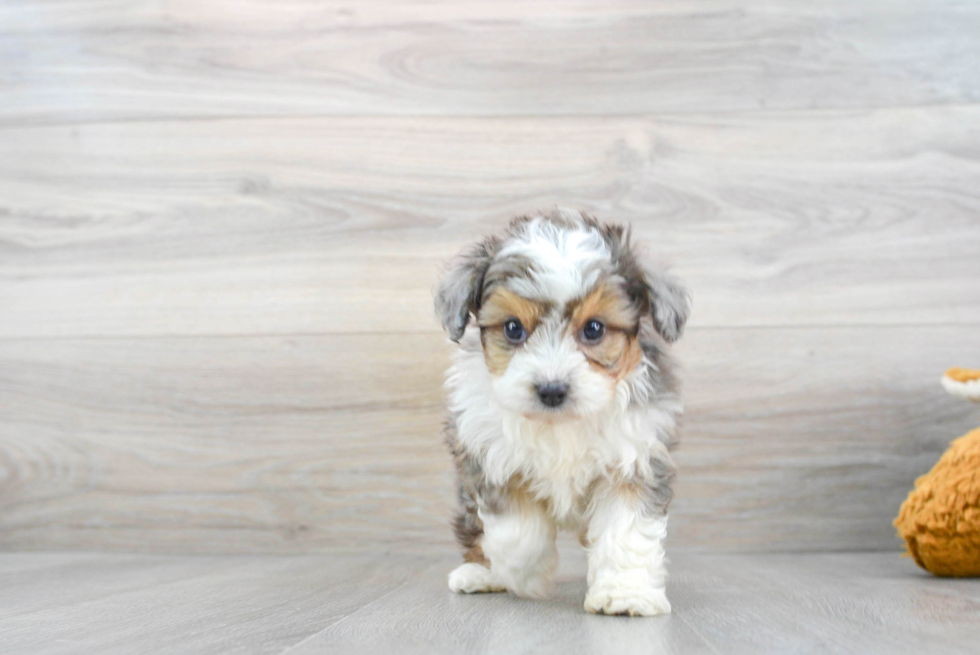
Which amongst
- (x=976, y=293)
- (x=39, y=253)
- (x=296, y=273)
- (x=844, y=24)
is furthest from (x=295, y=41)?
(x=976, y=293)

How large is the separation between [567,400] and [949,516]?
1106mm

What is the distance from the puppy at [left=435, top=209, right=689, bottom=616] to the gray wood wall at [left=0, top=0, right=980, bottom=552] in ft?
2.84

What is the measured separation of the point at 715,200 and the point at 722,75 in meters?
0.41

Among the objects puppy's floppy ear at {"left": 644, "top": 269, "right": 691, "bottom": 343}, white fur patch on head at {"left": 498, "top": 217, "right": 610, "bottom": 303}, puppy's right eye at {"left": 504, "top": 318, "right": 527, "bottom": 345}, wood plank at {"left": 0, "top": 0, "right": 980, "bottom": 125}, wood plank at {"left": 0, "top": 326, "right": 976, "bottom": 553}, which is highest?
wood plank at {"left": 0, "top": 0, "right": 980, "bottom": 125}

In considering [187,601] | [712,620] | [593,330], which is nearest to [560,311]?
[593,330]

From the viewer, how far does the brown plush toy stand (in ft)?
6.84

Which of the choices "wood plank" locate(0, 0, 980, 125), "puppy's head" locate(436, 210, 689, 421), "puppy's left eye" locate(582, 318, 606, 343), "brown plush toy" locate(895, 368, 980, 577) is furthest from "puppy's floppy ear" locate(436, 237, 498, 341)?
"brown plush toy" locate(895, 368, 980, 577)

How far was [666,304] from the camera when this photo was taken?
179cm

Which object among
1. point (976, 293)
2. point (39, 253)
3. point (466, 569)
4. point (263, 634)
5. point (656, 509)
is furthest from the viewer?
point (39, 253)

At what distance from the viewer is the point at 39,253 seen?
2.90m

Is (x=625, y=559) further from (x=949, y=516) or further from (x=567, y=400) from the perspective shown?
(x=949, y=516)

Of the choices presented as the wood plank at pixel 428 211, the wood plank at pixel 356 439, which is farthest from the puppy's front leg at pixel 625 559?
the wood plank at pixel 428 211

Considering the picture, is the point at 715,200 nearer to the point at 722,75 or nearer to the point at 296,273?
the point at 722,75

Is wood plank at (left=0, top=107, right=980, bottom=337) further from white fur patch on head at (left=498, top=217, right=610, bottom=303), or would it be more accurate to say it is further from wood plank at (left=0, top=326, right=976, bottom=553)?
white fur patch on head at (left=498, top=217, right=610, bottom=303)
